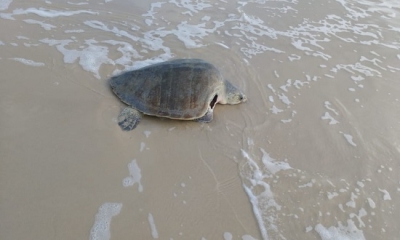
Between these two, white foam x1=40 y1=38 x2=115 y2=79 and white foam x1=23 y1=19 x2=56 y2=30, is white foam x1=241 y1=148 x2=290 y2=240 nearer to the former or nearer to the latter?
white foam x1=40 y1=38 x2=115 y2=79

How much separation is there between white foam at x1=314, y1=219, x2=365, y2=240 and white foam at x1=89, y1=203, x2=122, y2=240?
184cm

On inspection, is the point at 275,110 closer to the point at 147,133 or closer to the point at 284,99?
the point at 284,99

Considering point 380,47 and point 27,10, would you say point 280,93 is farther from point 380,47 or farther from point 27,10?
point 27,10

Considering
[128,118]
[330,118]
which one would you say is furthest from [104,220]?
[330,118]

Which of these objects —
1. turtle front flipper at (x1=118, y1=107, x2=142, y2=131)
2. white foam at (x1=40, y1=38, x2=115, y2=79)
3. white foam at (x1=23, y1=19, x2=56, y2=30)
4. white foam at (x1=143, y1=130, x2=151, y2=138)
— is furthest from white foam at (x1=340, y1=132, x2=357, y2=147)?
white foam at (x1=23, y1=19, x2=56, y2=30)

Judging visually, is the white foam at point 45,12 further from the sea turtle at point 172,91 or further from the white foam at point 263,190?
the white foam at point 263,190

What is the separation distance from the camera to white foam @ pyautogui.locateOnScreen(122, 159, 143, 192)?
10.9 feet

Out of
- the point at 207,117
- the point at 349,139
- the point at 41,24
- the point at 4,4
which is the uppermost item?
the point at 4,4

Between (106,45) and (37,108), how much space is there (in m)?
1.79

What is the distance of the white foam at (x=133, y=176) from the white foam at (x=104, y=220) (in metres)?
0.25

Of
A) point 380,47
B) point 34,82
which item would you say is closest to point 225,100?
point 34,82

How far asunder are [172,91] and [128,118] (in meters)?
0.61

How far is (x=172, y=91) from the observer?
4184 mm

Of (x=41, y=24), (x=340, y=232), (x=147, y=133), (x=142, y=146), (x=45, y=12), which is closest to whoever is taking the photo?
(x=340, y=232)
